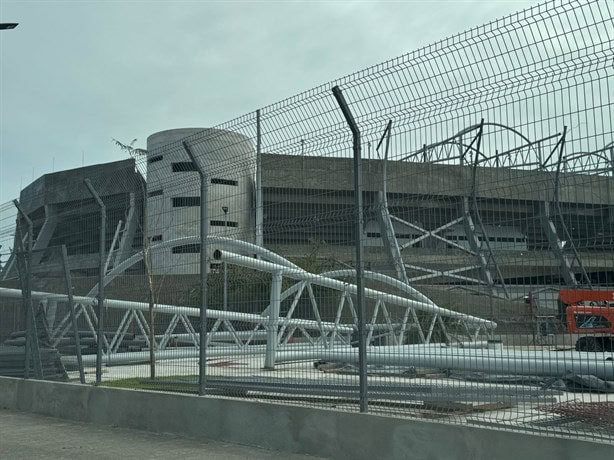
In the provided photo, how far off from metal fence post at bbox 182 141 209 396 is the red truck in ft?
15.2

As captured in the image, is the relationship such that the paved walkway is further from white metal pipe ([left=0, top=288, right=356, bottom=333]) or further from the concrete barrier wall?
white metal pipe ([left=0, top=288, right=356, bottom=333])

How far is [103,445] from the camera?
28.8 feet

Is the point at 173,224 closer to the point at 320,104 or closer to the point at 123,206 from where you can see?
the point at 123,206

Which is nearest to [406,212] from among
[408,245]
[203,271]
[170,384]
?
[408,245]

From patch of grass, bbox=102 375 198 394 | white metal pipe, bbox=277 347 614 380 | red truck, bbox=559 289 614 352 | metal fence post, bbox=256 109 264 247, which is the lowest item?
patch of grass, bbox=102 375 198 394

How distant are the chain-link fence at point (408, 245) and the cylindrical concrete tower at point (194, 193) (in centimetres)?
3

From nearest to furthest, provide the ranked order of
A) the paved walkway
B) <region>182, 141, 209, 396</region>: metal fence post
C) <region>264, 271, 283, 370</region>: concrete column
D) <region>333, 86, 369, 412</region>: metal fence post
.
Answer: <region>333, 86, 369, 412</region>: metal fence post
the paved walkway
<region>264, 271, 283, 370</region>: concrete column
<region>182, 141, 209, 396</region>: metal fence post

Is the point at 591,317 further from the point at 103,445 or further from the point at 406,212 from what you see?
the point at 103,445

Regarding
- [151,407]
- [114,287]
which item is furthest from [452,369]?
[114,287]

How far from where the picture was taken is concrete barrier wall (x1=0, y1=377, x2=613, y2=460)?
604 cm

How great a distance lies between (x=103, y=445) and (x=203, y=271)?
2.45m

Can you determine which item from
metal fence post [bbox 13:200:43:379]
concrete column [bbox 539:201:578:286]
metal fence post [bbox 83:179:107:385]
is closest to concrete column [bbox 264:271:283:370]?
metal fence post [bbox 83:179:107:385]

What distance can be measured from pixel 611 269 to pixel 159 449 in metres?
5.45

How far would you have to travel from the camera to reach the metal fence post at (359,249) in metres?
7.30
